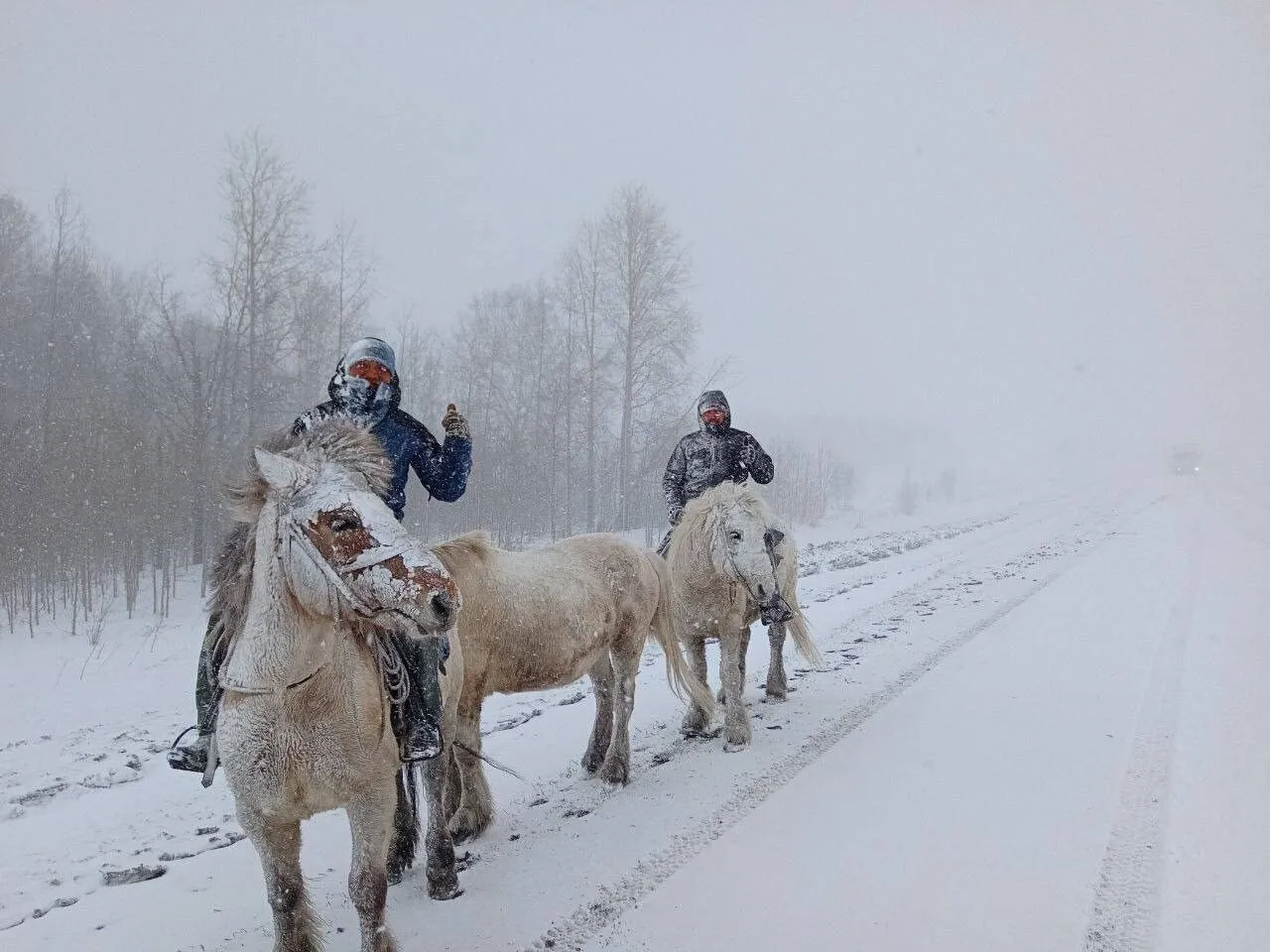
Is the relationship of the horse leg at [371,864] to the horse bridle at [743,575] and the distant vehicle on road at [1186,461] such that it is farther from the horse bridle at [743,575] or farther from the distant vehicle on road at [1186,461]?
the distant vehicle on road at [1186,461]

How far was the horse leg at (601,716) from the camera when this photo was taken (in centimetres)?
461

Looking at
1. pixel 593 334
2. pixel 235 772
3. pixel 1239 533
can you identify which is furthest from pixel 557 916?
pixel 1239 533

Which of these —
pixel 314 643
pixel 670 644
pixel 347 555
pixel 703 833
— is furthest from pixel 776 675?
pixel 347 555

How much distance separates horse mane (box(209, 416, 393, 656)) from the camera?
2393 millimetres

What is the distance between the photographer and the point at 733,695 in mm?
5055

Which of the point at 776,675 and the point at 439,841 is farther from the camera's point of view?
the point at 776,675

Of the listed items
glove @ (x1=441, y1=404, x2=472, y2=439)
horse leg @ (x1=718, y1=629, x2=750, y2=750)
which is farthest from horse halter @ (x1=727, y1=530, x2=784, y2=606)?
glove @ (x1=441, y1=404, x2=472, y2=439)

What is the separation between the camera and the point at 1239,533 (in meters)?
15.5

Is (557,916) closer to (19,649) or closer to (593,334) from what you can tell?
(19,649)

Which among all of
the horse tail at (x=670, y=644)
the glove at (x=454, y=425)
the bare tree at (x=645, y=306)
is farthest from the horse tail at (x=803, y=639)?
the bare tree at (x=645, y=306)

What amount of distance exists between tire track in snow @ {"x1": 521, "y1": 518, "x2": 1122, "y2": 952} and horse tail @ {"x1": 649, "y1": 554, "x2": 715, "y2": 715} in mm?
791

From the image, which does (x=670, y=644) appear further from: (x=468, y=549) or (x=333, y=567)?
(x=333, y=567)

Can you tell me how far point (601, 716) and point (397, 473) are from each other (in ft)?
7.85

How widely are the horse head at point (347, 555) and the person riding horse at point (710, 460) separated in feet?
13.0
